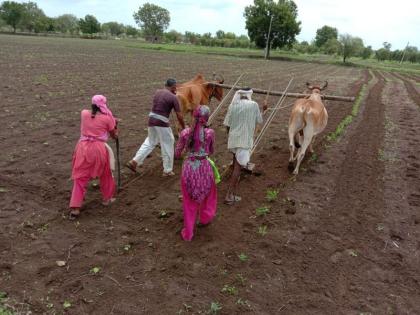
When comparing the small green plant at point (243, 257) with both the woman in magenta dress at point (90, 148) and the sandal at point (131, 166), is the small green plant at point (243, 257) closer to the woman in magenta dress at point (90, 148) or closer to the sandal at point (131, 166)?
the woman in magenta dress at point (90, 148)

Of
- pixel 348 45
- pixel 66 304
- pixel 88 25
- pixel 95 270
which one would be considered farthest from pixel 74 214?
pixel 88 25

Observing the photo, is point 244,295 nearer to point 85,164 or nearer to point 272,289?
point 272,289

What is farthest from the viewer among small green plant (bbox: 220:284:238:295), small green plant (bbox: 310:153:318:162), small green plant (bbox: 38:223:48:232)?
small green plant (bbox: 310:153:318:162)

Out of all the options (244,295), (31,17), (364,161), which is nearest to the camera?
(244,295)

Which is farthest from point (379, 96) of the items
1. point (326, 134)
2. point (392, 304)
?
point (392, 304)

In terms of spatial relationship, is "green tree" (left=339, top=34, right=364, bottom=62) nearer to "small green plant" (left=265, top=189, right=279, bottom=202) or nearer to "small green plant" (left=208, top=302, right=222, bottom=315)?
"small green plant" (left=265, top=189, right=279, bottom=202)

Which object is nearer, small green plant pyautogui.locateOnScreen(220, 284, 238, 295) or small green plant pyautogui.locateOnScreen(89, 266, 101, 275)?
small green plant pyautogui.locateOnScreen(220, 284, 238, 295)

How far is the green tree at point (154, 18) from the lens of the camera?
130m

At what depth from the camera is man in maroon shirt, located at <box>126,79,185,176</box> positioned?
270 inches

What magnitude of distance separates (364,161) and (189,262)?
5661mm

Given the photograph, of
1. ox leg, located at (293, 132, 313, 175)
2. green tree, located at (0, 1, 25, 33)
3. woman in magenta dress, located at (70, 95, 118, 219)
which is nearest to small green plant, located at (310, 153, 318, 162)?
ox leg, located at (293, 132, 313, 175)

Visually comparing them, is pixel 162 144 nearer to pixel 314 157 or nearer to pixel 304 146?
pixel 304 146

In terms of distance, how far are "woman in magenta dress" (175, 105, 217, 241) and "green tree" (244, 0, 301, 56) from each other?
183 ft

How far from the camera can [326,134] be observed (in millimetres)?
11125
